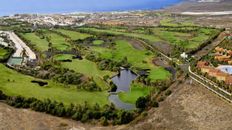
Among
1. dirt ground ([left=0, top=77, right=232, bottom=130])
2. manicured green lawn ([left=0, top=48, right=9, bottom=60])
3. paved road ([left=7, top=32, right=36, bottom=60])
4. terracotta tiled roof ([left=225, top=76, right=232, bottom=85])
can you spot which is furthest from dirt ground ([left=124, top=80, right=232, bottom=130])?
manicured green lawn ([left=0, top=48, right=9, bottom=60])

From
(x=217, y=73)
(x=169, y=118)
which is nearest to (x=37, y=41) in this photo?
(x=217, y=73)

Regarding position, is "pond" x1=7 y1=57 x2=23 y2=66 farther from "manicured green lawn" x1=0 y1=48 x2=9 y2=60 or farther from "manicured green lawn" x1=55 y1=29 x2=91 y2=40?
"manicured green lawn" x1=55 y1=29 x2=91 y2=40

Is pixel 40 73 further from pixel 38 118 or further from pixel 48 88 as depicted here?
pixel 38 118

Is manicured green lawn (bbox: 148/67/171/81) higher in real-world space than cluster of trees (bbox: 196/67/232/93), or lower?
lower

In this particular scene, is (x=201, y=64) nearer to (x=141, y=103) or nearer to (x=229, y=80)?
(x=229, y=80)

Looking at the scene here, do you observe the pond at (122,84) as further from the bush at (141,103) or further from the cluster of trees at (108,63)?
the cluster of trees at (108,63)
